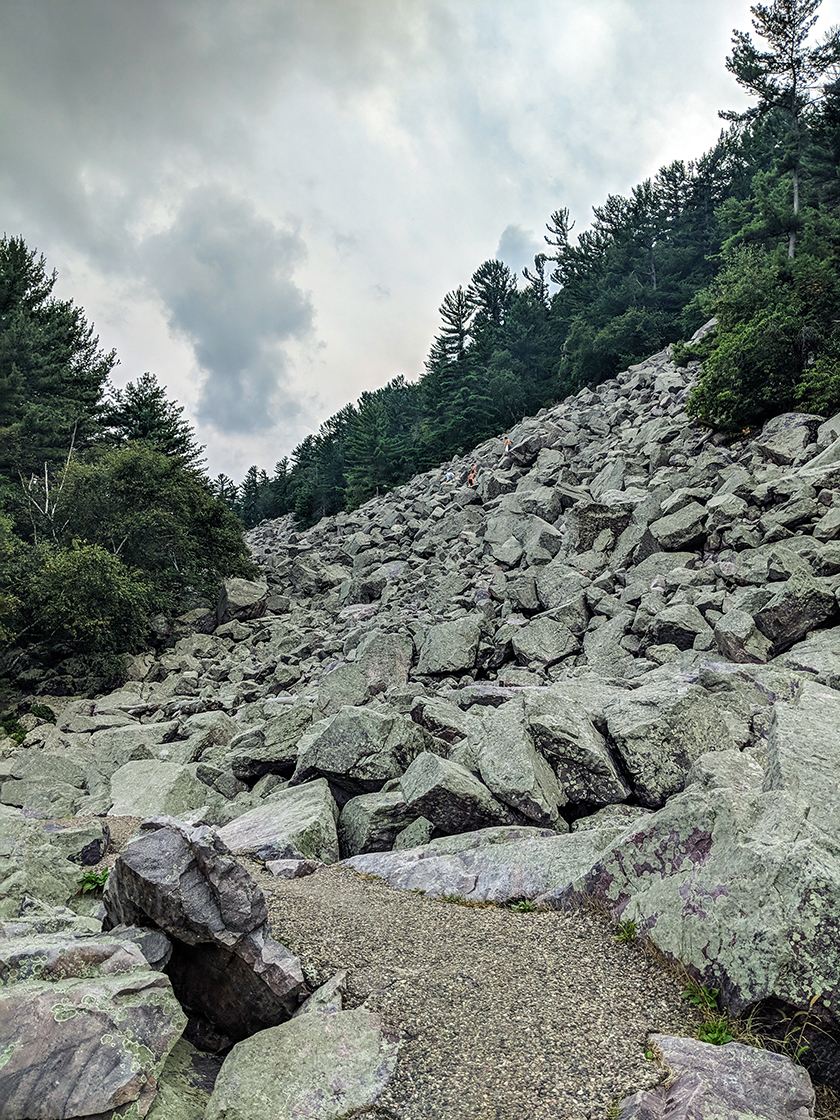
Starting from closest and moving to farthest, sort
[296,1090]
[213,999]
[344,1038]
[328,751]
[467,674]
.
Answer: [296,1090] < [344,1038] < [213,999] < [328,751] < [467,674]

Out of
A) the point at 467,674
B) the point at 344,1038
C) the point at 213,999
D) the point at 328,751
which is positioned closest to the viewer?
the point at 344,1038

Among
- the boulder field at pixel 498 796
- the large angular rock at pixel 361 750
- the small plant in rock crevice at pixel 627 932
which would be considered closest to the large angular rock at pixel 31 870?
the boulder field at pixel 498 796

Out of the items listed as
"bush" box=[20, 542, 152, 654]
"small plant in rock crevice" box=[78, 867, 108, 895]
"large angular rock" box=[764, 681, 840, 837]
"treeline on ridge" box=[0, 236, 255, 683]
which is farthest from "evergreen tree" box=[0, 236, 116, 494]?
"large angular rock" box=[764, 681, 840, 837]

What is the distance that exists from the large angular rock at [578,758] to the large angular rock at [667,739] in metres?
0.32

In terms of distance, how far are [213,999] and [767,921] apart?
4489 mm

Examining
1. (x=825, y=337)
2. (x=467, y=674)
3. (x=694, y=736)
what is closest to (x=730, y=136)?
(x=825, y=337)

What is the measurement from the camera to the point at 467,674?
1794 centimetres

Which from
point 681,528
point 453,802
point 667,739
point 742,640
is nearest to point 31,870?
point 453,802

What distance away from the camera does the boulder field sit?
4.09 metres

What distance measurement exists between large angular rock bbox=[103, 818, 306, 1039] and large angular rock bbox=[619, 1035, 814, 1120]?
2750 mm

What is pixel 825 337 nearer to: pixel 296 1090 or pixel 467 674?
pixel 467 674

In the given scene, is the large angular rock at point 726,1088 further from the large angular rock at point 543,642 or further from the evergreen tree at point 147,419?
the evergreen tree at point 147,419

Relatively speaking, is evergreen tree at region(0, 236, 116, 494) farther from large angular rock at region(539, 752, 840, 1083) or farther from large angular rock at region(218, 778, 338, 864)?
large angular rock at region(539, 752, 840, 1083)

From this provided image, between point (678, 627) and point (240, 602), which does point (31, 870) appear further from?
point (240, 602)
